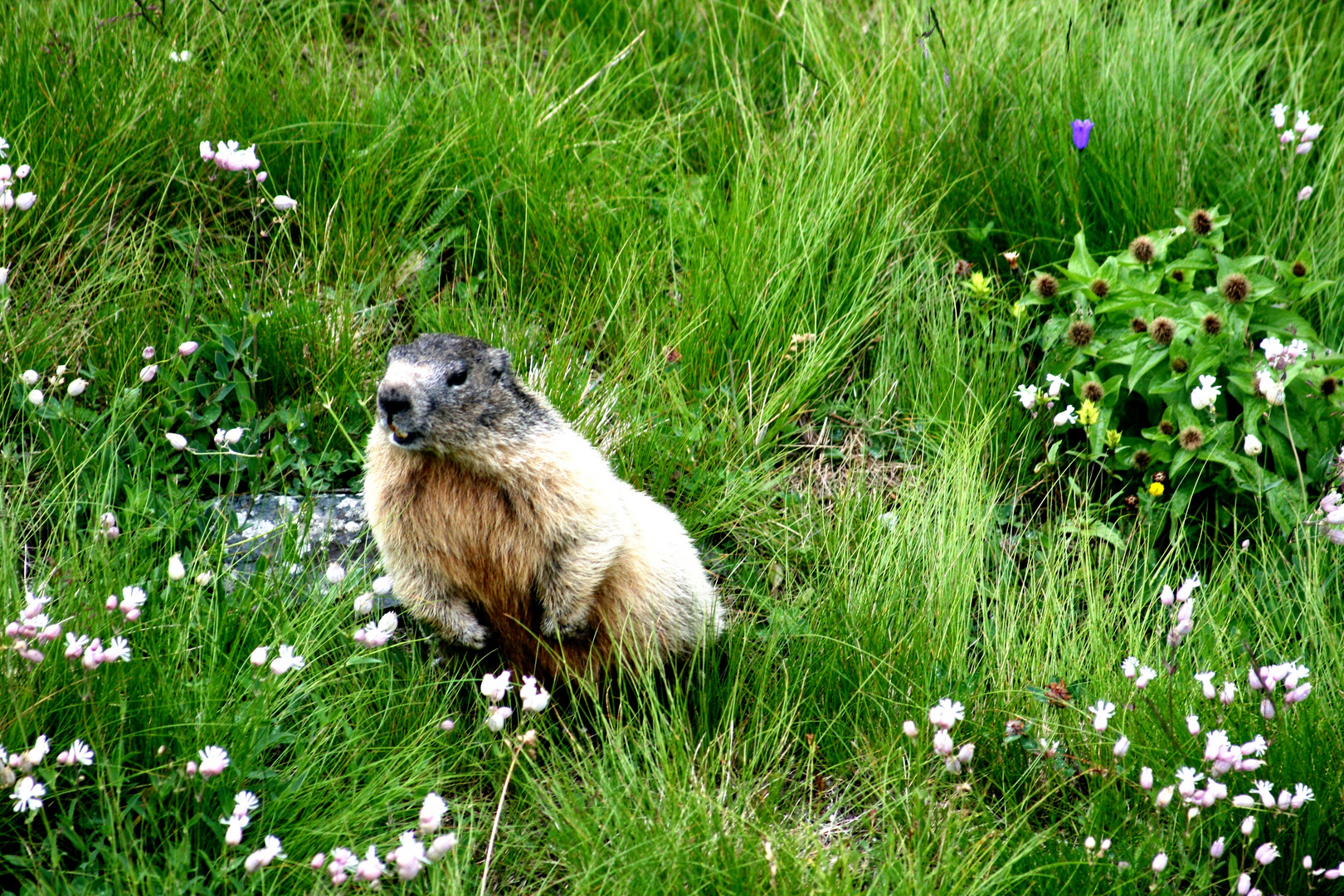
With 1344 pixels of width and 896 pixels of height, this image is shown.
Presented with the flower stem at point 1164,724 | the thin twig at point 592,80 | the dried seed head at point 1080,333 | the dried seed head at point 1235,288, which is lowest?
the flower stem at point 1164,724

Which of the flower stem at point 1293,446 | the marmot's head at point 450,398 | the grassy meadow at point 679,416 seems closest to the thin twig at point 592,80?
the grassy meadow at point 679,416

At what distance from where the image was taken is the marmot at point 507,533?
3488 millimetres

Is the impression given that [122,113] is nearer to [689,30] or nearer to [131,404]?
[131,404]

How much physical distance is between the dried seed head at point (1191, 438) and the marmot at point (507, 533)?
1.95 meters

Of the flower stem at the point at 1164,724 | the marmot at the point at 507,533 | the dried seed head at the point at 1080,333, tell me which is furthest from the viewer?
the dried seed head at the point at 1080,333

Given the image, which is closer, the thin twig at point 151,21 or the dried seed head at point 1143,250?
the dried seed head at point 1143,250

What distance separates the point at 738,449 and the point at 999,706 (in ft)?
4.44

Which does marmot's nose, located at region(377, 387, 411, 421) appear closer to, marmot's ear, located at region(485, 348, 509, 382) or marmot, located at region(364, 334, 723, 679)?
marmot, located at region(364, 334, 723, 679)

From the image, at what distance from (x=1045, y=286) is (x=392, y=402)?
2.69m

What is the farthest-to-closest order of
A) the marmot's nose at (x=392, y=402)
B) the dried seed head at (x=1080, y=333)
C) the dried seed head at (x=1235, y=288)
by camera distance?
1. the dried seed head at (x=1080, y=333)
2. the dried seed head at (x=1235, y=288)
3. the marmot's nose at (x=392, y=402)

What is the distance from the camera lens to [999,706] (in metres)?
3.60

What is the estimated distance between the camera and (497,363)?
11.8 feet

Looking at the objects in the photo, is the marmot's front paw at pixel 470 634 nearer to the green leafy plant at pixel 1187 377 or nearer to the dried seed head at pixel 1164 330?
the green leafy plant at pixel 1187 377

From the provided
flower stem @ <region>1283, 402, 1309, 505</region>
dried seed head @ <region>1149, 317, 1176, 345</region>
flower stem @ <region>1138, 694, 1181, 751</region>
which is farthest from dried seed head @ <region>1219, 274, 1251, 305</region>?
flower stem @ <region>1138, 694, 1181, 751</region>
